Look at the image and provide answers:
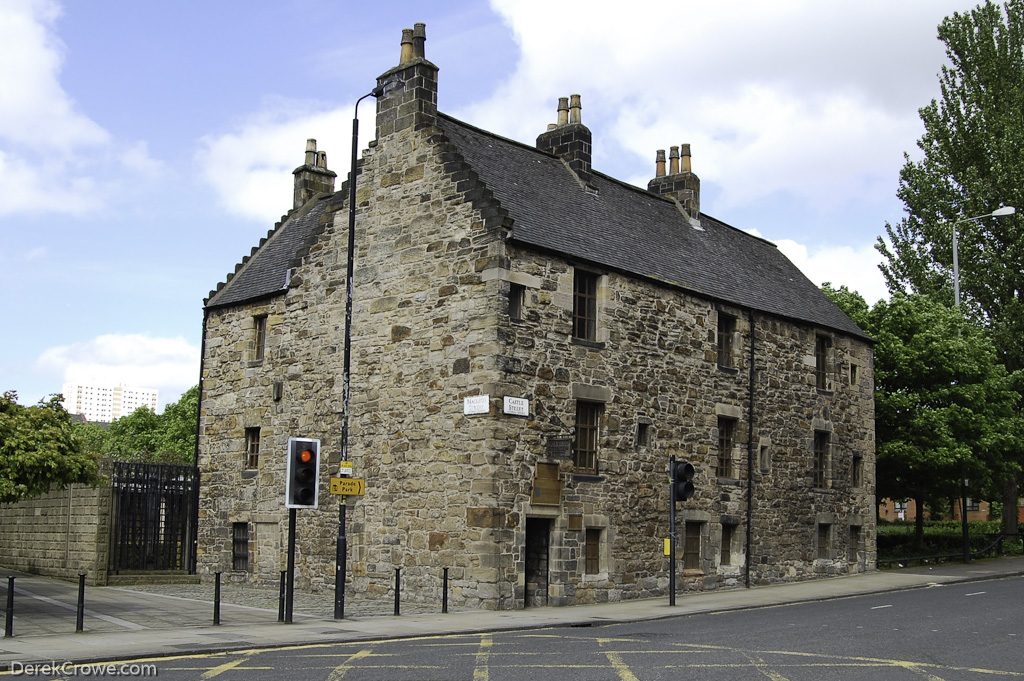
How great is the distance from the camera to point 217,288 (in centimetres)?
2972

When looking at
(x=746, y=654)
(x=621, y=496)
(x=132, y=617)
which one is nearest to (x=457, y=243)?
(x=621, y=496)

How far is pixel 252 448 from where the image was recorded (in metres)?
26.5

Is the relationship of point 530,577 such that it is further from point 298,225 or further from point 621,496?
point 298,225

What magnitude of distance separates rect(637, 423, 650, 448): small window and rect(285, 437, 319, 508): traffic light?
8806 mm

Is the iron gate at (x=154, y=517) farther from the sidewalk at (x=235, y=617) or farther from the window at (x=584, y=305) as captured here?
the window at (x=584, y=305)

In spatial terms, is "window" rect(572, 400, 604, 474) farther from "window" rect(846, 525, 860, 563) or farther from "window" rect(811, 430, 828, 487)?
"window" rect(846, 525, 860, 563)

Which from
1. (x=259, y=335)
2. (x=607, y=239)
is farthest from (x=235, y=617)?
(x=607, y=239)

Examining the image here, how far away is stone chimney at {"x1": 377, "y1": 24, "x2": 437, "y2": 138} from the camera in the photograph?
2252 cm

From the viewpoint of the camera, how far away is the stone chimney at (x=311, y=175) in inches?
1256

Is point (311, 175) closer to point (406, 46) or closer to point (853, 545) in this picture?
point (406, 46)

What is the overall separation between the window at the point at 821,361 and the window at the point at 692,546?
711cm

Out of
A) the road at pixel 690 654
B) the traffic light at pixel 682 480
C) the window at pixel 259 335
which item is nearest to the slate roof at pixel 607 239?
the window at pixel 259 335

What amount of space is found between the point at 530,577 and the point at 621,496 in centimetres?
291

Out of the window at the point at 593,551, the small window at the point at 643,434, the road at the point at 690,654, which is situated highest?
the small window at the point at 643,434
